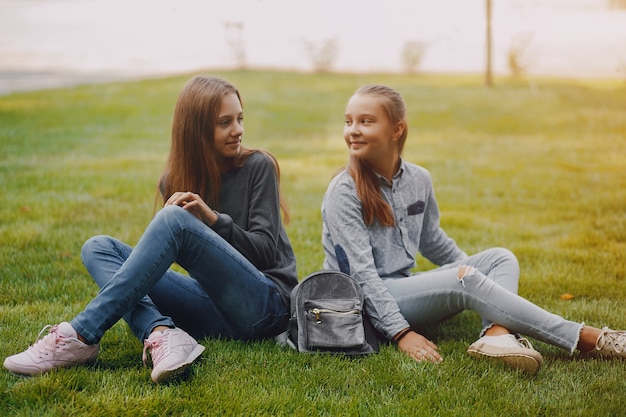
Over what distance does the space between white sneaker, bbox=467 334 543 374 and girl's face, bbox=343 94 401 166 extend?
3.63 ft

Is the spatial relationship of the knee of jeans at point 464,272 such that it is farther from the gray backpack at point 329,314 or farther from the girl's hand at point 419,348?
the gray backpack at point 329,314

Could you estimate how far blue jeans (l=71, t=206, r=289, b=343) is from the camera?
119 inches

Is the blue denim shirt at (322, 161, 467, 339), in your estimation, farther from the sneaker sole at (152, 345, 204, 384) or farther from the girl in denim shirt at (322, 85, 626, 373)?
the sneaker sole at (152, 345, 204, 384)

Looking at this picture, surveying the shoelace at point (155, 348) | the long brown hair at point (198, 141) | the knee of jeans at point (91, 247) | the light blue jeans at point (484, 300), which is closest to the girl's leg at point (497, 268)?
the light blue jeans at point (484, 300)

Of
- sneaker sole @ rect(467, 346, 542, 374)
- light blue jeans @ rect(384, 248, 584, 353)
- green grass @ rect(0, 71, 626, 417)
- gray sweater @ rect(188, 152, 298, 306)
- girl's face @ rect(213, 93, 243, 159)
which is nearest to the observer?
green grass @ rect(0, 71, 626, 417)

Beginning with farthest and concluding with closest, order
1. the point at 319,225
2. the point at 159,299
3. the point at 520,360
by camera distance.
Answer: the point at 319,225
the point at 159,299
the point at 520,360

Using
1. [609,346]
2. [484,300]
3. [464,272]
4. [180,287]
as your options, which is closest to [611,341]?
[609,346]

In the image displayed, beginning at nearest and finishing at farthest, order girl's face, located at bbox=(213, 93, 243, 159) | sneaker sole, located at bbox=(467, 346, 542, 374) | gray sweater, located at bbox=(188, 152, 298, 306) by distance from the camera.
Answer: sneaker sole, located at bbox=(467, 346, 542, 374), gray sweater, located at bbox=(188, 152, 298, 306), girl's face, located at bbox=(213, 93, 243, 159)

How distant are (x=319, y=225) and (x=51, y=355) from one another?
3704 mm

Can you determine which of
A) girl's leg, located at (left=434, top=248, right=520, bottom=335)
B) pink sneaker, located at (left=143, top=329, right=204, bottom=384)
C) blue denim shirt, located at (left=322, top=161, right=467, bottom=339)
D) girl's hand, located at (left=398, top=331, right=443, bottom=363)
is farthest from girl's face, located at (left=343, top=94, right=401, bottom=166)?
pink sneaker, located at (left=143, top=329, right=204, bottom=384)

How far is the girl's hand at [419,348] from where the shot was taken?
3377 mm

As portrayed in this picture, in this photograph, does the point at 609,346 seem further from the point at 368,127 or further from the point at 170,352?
the point at 170,352

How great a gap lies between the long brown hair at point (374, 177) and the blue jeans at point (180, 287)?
65 centimetres

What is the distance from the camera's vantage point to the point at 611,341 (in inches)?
132
